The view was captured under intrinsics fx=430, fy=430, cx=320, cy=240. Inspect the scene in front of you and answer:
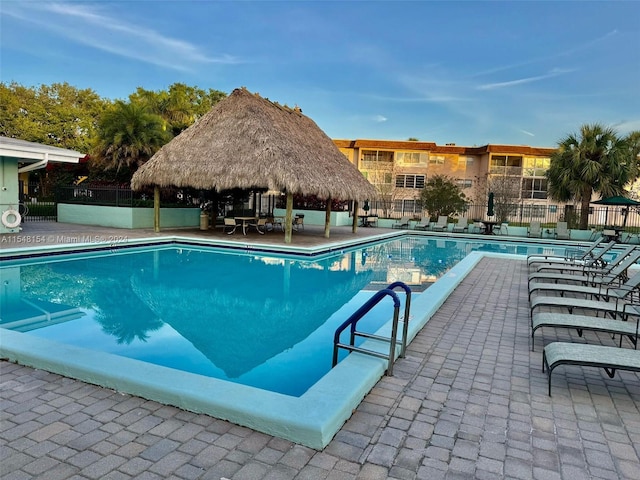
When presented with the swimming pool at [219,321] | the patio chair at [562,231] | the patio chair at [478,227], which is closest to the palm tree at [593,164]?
the patio chair at [562,231]

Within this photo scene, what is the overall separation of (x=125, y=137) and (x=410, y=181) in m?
23.8

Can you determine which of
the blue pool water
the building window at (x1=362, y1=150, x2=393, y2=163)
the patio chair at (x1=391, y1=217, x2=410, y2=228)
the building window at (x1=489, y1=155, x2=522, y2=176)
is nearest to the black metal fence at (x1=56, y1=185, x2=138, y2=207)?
the blue pool water

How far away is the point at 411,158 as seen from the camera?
3653cm

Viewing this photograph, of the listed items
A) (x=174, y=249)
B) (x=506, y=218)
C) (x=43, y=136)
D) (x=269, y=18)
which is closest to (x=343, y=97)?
(x=269, y=18)

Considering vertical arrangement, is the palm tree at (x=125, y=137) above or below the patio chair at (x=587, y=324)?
above

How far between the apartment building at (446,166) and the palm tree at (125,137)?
62.4ft

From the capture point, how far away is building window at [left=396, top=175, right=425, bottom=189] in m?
36.8

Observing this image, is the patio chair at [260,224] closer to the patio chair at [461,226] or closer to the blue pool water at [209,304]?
the blue pool water at [209,304]

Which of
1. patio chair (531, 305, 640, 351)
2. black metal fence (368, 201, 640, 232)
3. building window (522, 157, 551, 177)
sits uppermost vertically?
building window (522, 157, 551, 177)

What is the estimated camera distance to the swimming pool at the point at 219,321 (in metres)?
3.11

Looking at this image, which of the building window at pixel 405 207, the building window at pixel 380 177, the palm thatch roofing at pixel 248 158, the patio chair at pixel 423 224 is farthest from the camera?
the building window at pixel 405 207

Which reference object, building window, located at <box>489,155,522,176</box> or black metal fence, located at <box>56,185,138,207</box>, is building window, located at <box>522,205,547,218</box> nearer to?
building window, located at <box>489,155,522,176</box>

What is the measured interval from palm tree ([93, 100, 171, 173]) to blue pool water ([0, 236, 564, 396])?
366 inches

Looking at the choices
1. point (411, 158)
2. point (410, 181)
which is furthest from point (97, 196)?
point (410, 181)
